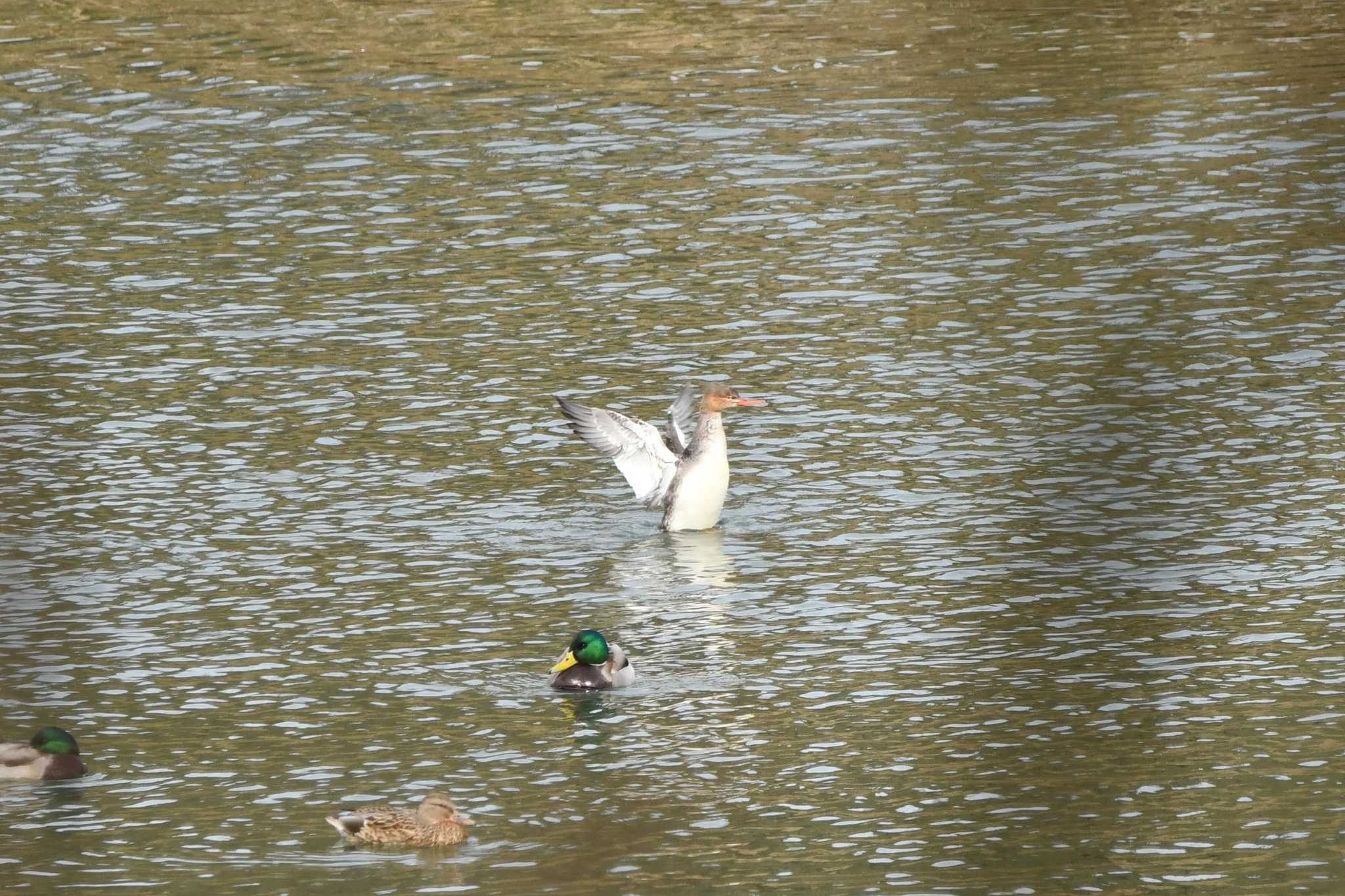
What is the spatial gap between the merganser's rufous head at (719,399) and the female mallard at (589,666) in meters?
5.71

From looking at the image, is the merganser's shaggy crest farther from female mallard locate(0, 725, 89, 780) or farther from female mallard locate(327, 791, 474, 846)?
female mallard locate(327, 791, 474, 846)

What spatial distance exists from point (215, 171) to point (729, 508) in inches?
644

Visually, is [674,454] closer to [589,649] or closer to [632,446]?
[632,446]

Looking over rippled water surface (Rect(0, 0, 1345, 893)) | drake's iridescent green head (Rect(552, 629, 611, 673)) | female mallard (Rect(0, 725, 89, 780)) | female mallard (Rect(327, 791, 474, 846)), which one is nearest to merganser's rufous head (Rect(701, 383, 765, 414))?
rippled water surface (Rect(0, 0, 1345, 893))

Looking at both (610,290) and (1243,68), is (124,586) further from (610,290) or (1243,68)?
(1243,68)

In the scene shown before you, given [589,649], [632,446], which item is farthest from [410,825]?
[632,446]

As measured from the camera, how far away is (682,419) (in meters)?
22.7

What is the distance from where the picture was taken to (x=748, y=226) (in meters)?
32.3

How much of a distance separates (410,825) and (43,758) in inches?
109

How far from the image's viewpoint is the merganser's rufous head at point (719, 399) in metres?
22.0

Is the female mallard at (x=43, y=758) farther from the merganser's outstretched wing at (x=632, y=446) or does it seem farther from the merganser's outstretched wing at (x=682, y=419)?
the merganser's outstretched wing at (x=682, y=419)

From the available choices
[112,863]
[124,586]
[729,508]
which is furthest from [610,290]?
[112,863]


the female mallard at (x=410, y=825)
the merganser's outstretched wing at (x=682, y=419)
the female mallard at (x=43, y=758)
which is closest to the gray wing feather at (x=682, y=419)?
the merganser's outstretched wing at (x=682, y=419)

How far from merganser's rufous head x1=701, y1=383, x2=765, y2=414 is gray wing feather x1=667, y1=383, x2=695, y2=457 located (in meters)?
0.45
